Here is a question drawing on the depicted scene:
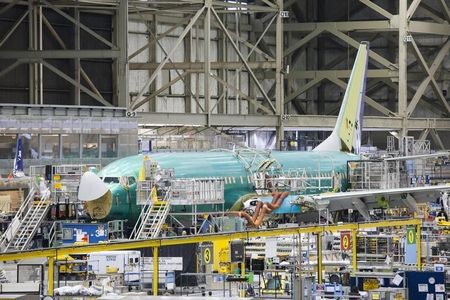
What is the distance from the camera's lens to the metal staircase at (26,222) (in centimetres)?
4399

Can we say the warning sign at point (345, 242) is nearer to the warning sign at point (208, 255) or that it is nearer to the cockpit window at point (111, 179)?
the warning sign at point (208, 255)

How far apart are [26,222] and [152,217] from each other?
464 centimetres

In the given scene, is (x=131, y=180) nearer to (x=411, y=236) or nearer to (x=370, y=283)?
(x=411, y=236)

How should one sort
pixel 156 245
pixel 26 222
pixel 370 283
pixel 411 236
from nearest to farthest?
pixel 156 245 < pixel 370 283 < pixel 411 236 < pixel 26 222

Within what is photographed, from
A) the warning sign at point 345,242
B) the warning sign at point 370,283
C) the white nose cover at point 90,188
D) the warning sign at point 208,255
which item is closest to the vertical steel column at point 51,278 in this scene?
the warning sign at point 208,255

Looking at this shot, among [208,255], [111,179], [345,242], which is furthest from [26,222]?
[208,255]

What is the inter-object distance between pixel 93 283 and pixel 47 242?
53.7ft

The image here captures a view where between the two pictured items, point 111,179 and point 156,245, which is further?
point 111,179

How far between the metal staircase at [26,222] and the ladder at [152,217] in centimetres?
342

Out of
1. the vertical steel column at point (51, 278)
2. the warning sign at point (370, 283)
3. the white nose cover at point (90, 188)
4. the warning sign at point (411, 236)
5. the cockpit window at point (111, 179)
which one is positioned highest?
the cockpit window at point (111, 179)

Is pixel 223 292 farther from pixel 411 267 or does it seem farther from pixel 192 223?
pixel 192 223

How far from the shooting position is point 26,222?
151 feet

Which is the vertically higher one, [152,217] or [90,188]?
[90,188]

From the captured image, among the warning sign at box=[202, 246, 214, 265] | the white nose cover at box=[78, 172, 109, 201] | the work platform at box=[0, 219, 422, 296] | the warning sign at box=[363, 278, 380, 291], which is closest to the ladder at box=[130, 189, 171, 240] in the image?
the white nose cover at box=[78, 172, 109, 201]
